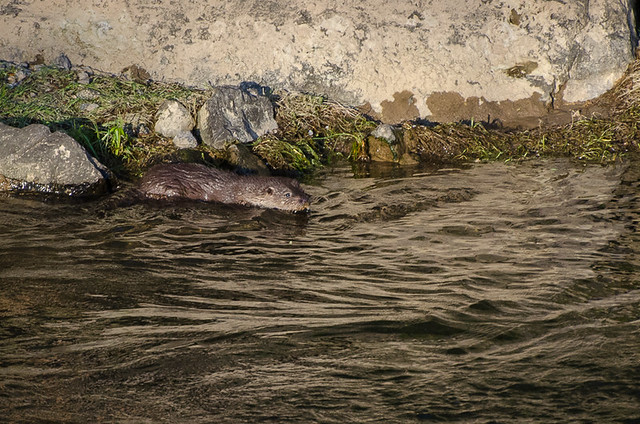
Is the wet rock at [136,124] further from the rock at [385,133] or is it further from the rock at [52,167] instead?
the rock at [385,133]

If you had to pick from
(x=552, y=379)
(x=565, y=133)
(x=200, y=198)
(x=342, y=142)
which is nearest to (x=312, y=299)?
(x=552, y=379)

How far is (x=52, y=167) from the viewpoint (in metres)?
7.17

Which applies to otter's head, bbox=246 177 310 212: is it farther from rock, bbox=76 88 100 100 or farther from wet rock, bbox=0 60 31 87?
wet rock, bbox=0 60 31 87

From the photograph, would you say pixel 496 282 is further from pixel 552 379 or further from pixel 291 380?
pixel 291 380

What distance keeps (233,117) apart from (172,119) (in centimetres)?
67

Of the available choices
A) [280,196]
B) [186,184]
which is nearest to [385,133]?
[280,196]

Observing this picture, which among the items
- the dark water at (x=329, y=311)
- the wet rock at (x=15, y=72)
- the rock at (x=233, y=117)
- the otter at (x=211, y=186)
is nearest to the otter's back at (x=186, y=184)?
the otter at (x=211, y=186)

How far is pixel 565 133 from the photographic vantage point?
8.62 meters

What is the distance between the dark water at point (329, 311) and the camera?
3428mm

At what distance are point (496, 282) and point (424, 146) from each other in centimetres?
391

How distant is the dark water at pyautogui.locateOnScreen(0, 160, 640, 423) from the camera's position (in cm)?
343

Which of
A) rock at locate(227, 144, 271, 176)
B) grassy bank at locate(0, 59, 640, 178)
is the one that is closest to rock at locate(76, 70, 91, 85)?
grassy bank at locate(0, 59, 640, 178)

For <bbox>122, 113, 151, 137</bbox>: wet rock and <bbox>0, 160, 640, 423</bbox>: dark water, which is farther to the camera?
<bbox>122, 113, 151, 137</bbox>: wet rock

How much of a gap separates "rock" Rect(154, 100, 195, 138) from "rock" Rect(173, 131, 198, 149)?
10 cm
